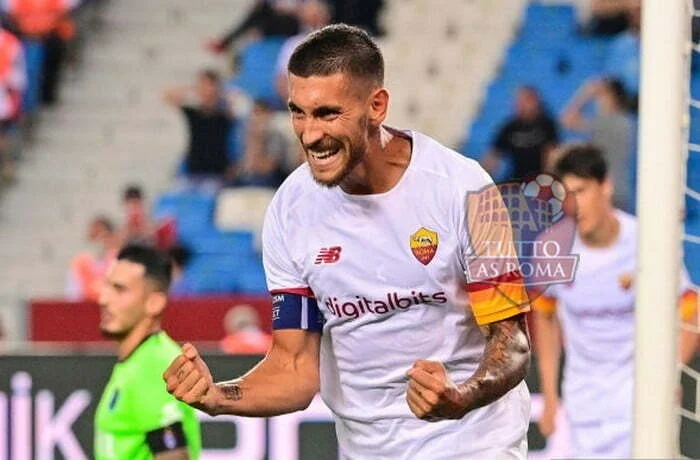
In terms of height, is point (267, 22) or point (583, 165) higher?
point (267, 22)

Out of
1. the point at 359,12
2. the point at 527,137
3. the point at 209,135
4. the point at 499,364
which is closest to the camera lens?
the point at 499,364

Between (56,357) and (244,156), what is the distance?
5160mm

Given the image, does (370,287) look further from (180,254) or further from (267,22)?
(267,22)

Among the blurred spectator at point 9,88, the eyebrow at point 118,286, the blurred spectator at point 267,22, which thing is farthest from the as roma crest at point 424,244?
the blurred spectator at point 9,88

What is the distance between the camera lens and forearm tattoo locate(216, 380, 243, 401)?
3.97m

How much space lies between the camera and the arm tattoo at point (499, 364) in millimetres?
3662

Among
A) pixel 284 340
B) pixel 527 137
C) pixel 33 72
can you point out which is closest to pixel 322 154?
pixel 284 340

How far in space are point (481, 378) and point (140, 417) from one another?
2.53 metres

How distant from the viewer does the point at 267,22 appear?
13.8 metres

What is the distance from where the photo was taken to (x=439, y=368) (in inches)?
136

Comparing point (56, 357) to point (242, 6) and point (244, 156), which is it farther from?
point (242, 6)

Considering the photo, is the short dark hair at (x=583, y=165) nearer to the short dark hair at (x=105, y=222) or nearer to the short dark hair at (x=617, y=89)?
the short dark hair at (x=617, y=89)

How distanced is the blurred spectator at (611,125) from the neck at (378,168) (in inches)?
229

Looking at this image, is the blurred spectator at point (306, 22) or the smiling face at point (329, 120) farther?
the blurred spectator at point (306, 22)
